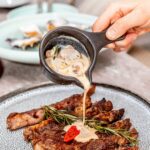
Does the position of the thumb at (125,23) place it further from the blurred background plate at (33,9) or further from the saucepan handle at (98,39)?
the blurred background plate at (33,9)

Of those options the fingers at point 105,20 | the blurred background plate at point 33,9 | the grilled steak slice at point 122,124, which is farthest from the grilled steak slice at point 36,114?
the blurred background plate at point 33,9

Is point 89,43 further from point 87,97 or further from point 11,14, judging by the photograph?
point 11,14

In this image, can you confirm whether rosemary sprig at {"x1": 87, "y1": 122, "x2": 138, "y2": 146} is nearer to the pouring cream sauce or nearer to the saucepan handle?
the pouring cream sauce

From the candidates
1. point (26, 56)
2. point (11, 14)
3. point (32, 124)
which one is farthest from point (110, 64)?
point (11, 14)

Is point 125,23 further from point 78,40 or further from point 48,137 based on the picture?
point 48,137

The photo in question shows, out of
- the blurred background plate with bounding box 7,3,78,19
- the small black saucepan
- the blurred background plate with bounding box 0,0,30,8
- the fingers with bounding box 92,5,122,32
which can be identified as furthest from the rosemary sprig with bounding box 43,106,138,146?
the blurred background plate with bounding box 0,0,30,8
